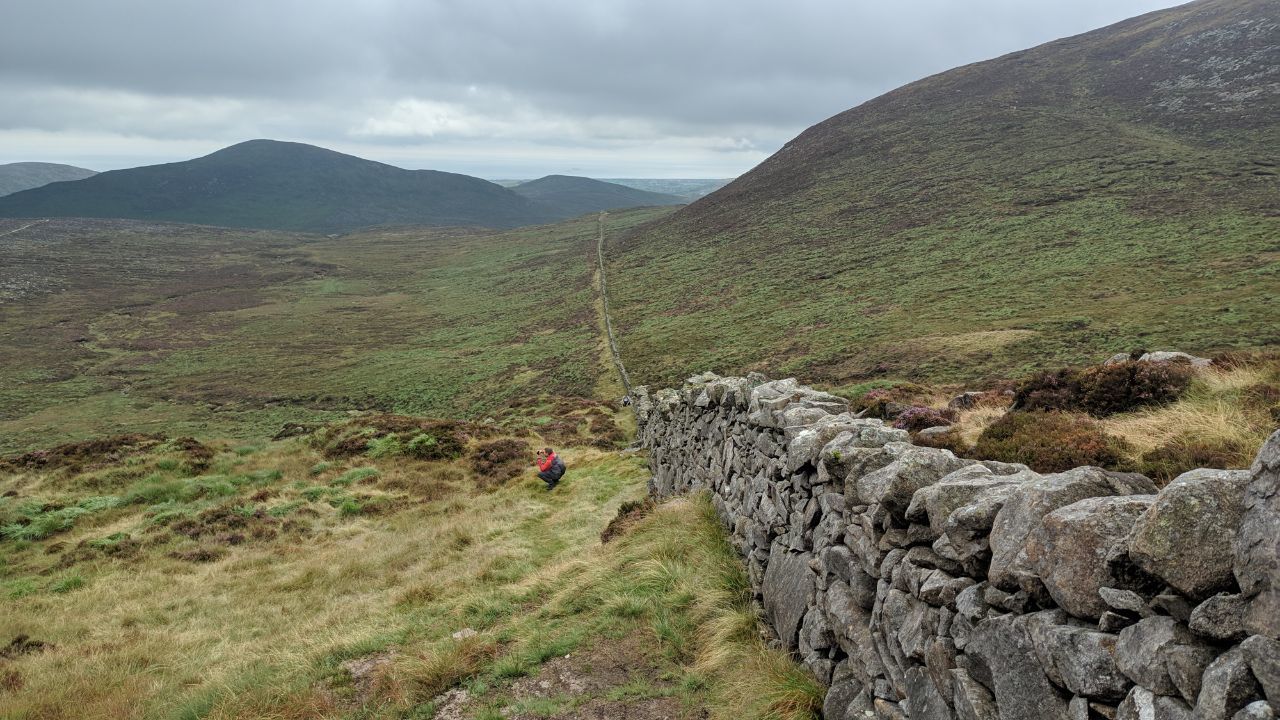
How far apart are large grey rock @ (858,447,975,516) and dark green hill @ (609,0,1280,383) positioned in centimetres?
2488

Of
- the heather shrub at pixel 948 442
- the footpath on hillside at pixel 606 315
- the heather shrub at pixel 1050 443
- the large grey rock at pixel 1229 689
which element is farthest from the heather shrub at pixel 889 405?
the footpath on hillside at pixel 606 315

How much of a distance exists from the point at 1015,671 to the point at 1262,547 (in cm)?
164

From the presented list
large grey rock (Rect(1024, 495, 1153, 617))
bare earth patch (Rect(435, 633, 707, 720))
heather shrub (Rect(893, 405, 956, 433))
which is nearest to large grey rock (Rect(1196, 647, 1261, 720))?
large grey rock (Rect(1024, 495, 1153, 617))

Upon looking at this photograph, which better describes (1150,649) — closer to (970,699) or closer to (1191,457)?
(970,699)

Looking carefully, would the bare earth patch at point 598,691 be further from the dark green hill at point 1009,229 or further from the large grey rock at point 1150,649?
the dark green hill at point 1009,229

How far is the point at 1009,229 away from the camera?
60.0 m

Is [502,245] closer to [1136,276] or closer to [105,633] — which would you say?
[1136,276]

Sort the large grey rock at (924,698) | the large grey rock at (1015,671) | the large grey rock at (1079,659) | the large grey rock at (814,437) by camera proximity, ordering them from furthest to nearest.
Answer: the large grey rock at (814,437) < the large grey rock at (924,698) < the large grey rock at (1015,671) < the large grey rock at (1079,659)

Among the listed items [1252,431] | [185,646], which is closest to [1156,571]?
[1252,431]

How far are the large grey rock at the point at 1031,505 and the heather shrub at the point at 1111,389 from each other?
24.5 feet

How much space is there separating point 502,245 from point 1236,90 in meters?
132

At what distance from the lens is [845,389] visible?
29.8 metres

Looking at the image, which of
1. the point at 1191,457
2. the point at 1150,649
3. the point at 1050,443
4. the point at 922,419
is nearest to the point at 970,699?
the point at 1150,649

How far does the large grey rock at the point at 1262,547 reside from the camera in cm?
285
